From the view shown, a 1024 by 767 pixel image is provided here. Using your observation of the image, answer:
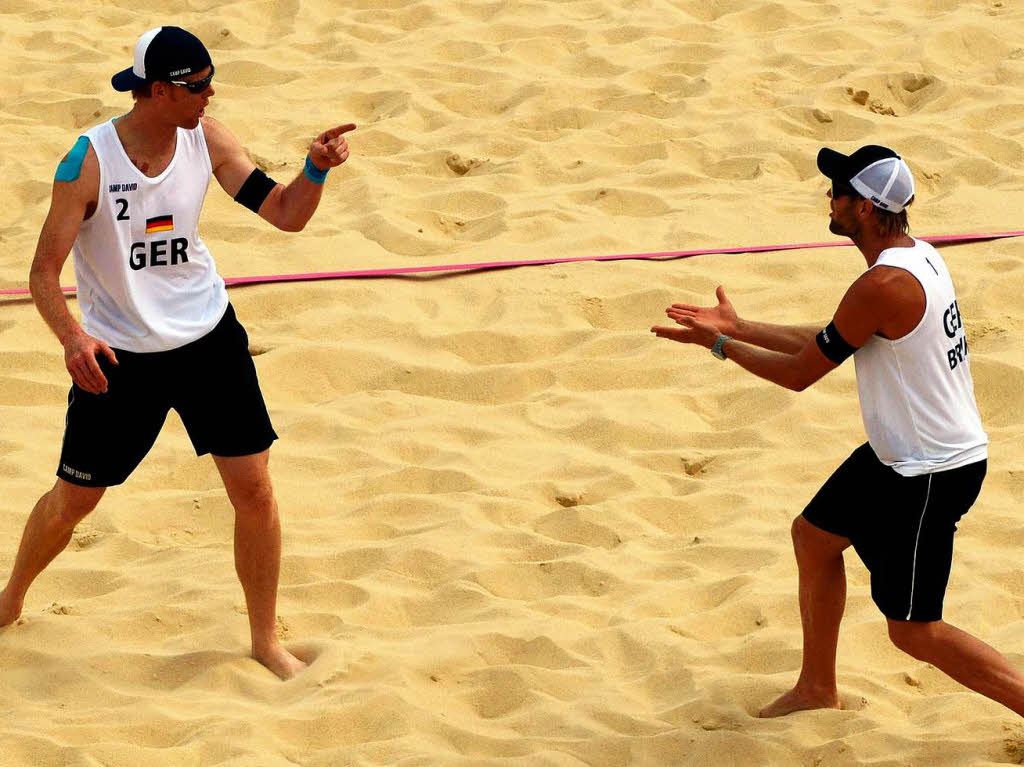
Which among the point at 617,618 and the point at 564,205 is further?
the point at 564,205

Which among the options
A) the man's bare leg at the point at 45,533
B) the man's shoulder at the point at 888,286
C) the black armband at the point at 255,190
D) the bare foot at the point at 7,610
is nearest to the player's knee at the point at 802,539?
the man's shoulder at the point at 888,286

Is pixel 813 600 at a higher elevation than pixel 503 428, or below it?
higher

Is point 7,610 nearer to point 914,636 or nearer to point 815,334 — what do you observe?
point 815,334

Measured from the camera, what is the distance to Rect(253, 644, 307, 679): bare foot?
438 centimetres

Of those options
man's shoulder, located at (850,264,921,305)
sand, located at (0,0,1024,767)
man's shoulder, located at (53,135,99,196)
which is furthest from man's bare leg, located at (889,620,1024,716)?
man's shoulder, located at (53,135,99,196)

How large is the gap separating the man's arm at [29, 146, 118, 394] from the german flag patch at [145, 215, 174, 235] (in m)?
0.15

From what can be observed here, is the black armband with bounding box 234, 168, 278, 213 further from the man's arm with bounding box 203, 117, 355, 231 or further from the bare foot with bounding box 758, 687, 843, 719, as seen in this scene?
the bare foot with bounding box 758, 687, 843, 719

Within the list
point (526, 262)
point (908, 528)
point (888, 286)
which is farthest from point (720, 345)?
point (526, 262)

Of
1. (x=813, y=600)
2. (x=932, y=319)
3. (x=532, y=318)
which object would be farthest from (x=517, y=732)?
(x=532, y=318)

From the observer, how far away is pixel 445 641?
4484mm

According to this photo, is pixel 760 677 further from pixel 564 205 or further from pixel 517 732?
pixel 564 205

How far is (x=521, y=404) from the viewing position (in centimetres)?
600

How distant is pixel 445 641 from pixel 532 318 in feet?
7.67

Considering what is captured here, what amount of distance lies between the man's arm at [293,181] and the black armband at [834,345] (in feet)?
4.95
